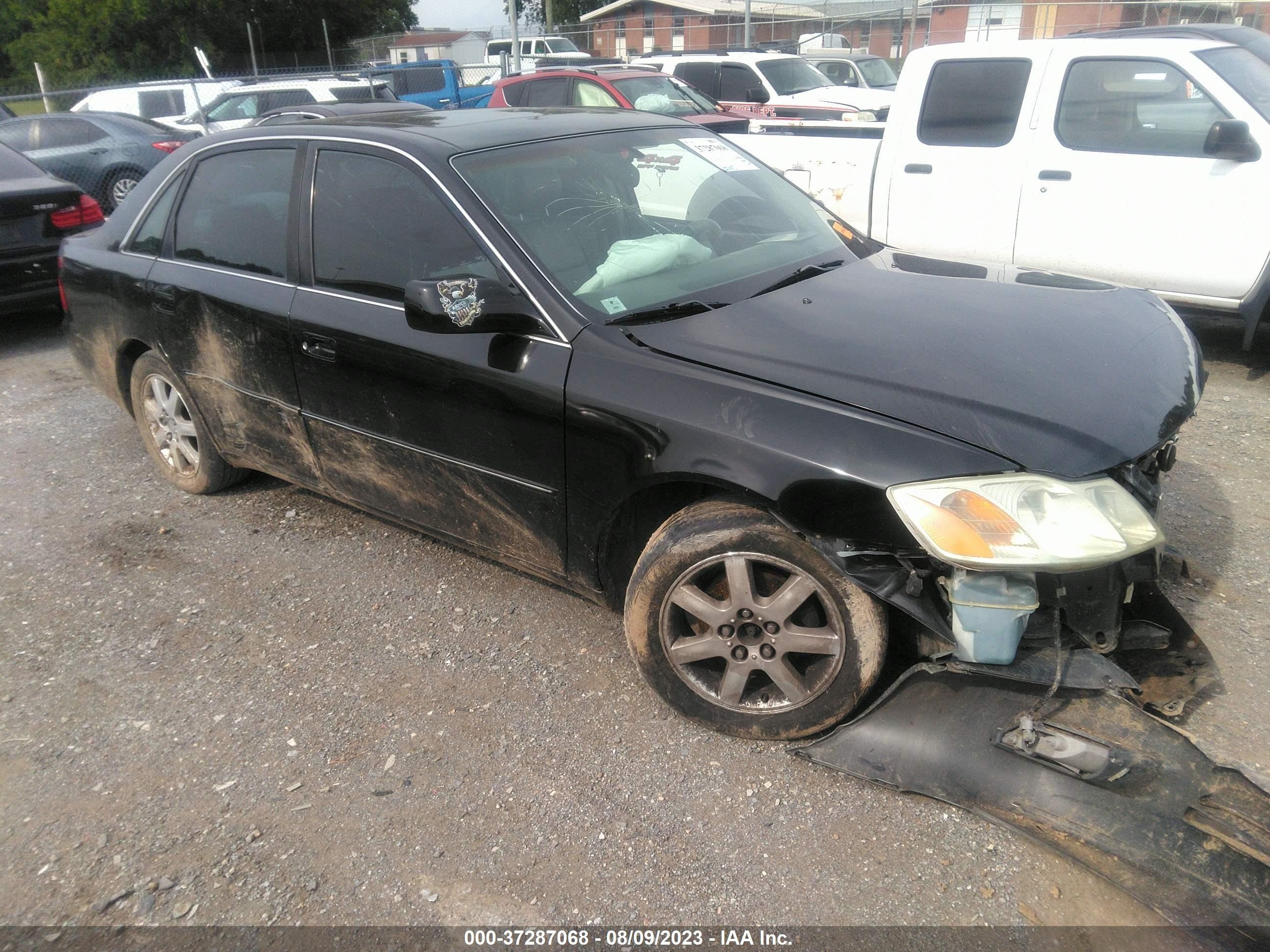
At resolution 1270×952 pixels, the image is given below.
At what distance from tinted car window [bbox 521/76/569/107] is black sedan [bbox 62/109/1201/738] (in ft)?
26.0

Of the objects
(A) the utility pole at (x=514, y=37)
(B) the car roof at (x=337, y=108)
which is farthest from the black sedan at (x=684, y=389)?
(A) the utility pole at (x=514, y=37)

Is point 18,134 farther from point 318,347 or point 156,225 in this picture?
point 318,347

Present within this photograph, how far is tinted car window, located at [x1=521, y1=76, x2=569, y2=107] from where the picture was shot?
11383 mm

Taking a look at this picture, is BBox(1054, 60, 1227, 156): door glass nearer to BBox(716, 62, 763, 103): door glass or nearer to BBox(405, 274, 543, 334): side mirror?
BBox(405, 274, 543, 334): side mirror

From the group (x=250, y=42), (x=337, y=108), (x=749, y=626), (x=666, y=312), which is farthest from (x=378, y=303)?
(x=250, y=42)

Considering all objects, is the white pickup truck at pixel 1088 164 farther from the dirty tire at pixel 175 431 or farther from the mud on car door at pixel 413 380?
the dirty tire at pixel 175 431

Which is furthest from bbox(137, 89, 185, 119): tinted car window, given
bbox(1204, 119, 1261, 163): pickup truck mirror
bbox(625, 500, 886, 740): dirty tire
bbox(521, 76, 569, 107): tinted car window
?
A: bbox(625, 500, 886, 740): dirty tire

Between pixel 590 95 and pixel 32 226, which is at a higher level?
pixel 590 95

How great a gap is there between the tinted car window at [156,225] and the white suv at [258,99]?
11148 millimetres

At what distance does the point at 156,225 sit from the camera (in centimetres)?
432

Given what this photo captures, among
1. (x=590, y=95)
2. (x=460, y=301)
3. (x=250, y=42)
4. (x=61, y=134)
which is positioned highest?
(x=250, y=42)

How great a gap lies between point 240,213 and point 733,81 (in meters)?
11.8

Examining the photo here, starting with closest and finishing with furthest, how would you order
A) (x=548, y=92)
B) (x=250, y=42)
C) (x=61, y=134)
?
(x=548, y=92)
(x=61, y=134)
(x=250, y=42)

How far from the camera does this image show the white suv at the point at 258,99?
14.9m
